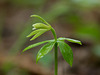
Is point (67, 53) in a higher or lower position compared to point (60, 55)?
higher

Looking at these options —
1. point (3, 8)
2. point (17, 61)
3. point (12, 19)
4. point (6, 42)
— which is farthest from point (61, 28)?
point (3, 8)

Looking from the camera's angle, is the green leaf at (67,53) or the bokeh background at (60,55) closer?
the green leaf at (67,53)

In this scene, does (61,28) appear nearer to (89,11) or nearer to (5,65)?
(89,11)

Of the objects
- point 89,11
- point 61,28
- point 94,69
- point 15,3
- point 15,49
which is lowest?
point 94,69

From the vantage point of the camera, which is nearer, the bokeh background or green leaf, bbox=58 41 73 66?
green leaf, bbox=58 41 73 66

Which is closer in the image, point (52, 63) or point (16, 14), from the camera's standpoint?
point (52, 63)

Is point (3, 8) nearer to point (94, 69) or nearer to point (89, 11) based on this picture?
point (89, 11)

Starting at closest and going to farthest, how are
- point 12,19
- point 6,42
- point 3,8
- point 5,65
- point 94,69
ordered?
point 94,69 < point 5,65 < point 6,42 < point 12,19 < point 3,8

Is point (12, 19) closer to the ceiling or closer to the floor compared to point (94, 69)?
closer to the ceiling

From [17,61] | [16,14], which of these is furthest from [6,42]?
[16,14]

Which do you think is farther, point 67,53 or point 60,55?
point 60,55

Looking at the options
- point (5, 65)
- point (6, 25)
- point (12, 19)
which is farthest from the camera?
point (12, 19)
